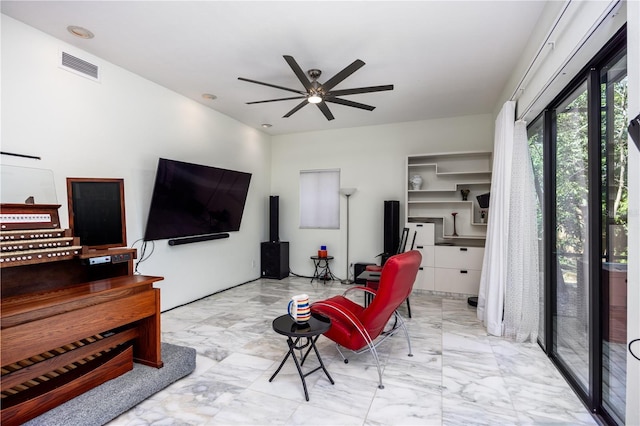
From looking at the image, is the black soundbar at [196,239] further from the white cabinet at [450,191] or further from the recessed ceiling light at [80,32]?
the white cabinet at [450,191]

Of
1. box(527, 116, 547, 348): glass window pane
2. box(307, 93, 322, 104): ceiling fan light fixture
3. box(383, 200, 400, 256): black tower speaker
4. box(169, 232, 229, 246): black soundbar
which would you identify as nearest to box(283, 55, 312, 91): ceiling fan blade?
box(307, 93, 322, 104): ceiling fan light fixture

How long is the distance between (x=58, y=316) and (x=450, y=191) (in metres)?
5.09

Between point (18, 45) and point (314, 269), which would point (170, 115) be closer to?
point (18, 45)

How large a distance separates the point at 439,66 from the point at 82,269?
3.90 meters

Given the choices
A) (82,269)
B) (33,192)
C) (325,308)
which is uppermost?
(33,192)

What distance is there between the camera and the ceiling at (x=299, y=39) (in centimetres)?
253

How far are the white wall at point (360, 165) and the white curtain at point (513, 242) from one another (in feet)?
6.18

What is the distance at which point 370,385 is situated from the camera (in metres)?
2.44

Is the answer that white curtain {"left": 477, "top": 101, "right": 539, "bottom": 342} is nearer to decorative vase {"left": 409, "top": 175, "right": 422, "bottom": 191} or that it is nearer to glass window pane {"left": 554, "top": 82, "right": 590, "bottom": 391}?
glass window pane {"left": 554, "top": 82, "right": 590, "bottom": 391}

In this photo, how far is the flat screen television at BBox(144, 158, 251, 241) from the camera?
150 inches

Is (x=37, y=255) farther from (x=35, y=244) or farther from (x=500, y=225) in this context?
(x=500, y=225)

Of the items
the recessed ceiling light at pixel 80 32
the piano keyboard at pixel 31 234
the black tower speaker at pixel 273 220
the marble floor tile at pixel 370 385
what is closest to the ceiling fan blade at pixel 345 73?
the recessed ceiling light at pixel 80 32

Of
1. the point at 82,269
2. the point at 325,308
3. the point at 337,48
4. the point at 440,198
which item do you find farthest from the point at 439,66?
the point at 82,269

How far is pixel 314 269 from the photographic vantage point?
20.8 ft
